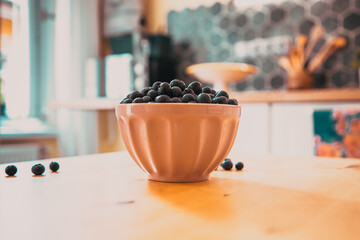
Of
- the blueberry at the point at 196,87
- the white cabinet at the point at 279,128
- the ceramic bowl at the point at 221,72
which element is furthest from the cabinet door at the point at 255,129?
the blueberry at the point at 196,87

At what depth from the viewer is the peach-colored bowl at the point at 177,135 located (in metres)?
0.55

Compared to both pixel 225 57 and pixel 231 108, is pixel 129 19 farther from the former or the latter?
pixel 231 108

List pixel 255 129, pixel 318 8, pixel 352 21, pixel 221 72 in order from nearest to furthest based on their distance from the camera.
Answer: pixel 255 129 < pixel 221 72 < pixel 352 21 < pixel 318 8

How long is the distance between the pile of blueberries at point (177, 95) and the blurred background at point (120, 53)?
1.67m

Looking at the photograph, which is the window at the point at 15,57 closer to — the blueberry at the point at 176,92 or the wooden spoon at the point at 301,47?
the wooden spoon at the point at 301,47

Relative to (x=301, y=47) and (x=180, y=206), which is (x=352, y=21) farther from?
(x=180, y=206)

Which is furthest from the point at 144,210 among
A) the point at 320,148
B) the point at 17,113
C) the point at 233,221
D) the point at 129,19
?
the point at 129,19

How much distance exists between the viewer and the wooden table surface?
337 millimetres

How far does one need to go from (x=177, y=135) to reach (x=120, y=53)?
292cm

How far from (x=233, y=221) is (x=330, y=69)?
2477mm

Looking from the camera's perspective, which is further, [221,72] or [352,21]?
[352,21]

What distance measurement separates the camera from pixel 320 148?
1.75 meters

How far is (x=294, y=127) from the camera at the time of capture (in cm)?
210

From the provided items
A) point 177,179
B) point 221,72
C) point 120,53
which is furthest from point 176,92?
point 120,53
